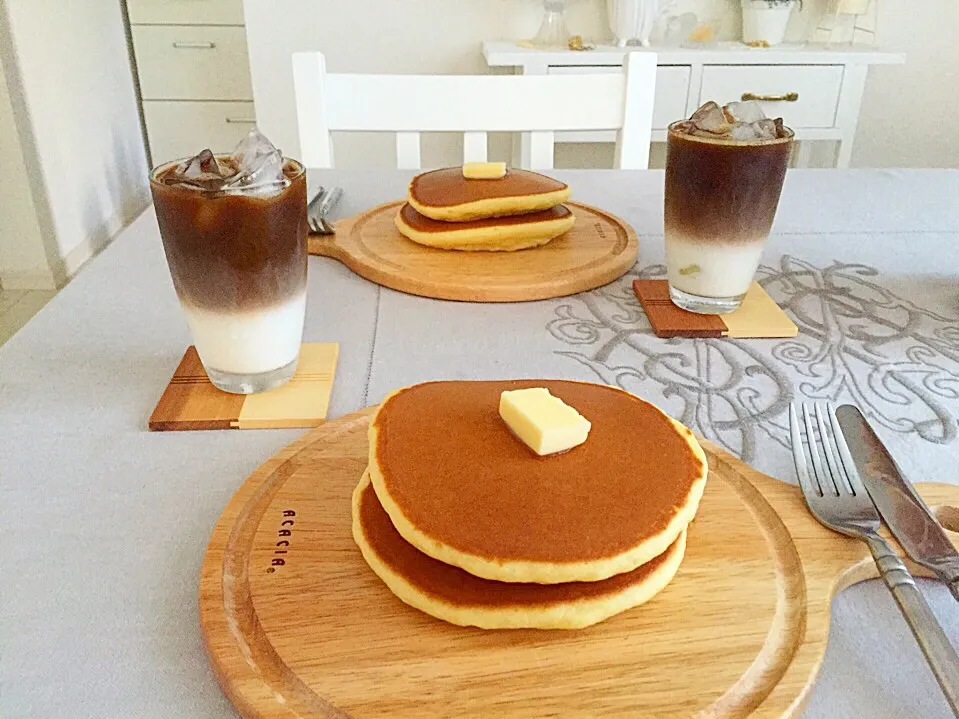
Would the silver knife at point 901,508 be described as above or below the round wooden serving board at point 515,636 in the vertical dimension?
above

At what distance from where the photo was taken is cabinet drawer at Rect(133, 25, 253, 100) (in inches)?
132

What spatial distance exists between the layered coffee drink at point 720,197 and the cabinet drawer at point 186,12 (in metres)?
3.12

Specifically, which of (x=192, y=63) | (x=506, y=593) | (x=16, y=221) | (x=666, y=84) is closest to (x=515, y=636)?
(x=506, y=593)

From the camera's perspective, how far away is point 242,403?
65 centimetres

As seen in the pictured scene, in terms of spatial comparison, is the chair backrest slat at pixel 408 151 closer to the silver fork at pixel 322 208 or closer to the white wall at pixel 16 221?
the silver fork at pixel 322 208

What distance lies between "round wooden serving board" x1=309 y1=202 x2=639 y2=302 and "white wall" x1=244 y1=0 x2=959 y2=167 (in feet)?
6.95

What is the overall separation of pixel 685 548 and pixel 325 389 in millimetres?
341

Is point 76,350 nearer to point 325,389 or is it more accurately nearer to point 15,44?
point 325,389

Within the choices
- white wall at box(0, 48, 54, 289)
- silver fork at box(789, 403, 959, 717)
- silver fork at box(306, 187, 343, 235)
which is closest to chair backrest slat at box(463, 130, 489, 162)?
silver fork at box(306, 187, 343, 235)

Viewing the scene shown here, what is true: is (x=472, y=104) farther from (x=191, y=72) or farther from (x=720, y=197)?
(x=191, y=72)

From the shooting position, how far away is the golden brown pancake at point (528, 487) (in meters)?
0.41

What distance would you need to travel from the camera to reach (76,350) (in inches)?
29.2

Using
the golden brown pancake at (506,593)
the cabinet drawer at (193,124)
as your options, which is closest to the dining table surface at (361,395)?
the golden brown pancake at (506,593)

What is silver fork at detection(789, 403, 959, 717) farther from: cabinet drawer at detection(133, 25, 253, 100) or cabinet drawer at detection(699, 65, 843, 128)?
cabinet drawer at detection(133, 25, 253, 100)
